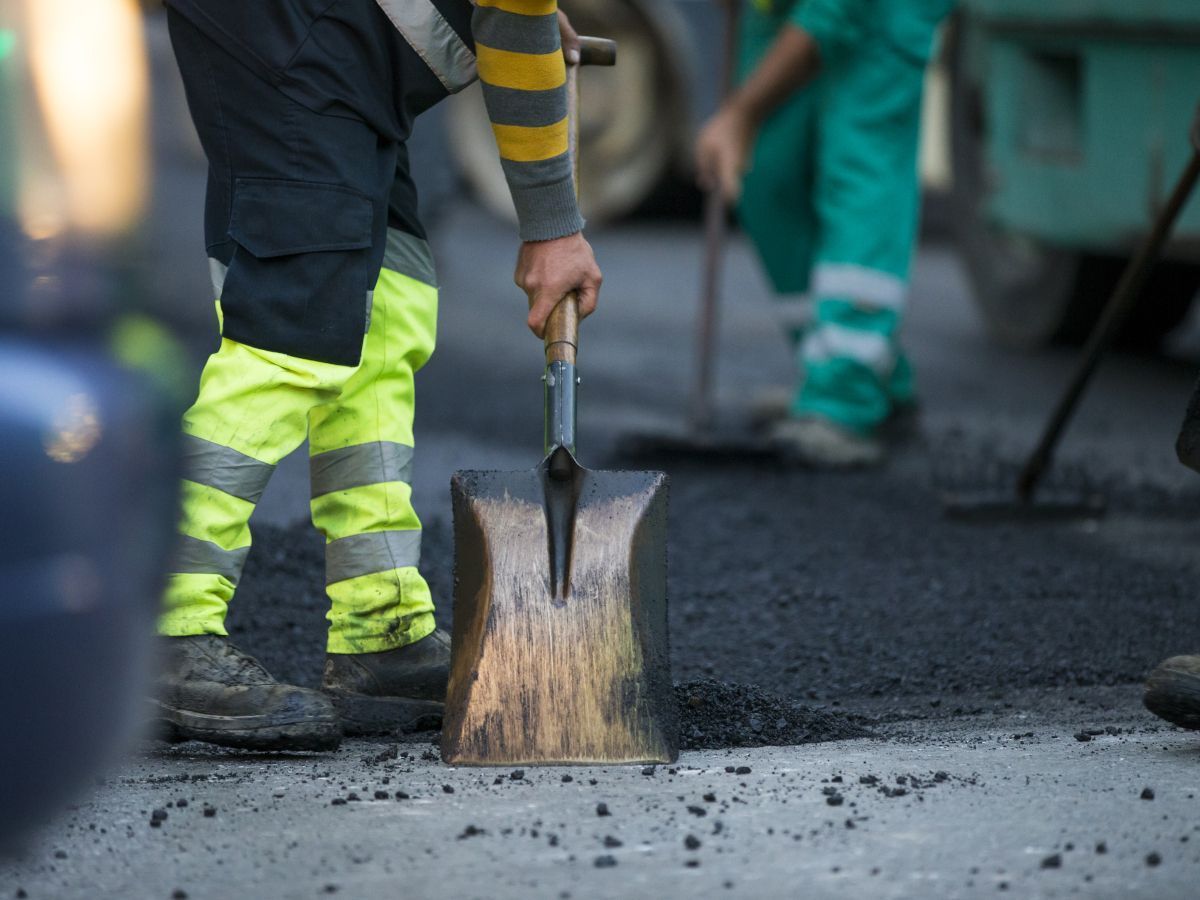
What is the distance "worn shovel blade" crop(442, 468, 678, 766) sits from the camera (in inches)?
91.1

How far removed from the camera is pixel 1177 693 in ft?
7.72

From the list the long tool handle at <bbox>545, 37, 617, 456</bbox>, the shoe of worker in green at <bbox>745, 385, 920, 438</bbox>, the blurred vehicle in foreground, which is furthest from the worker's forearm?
the blurred vehicle in foreground

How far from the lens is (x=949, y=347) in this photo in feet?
21.2

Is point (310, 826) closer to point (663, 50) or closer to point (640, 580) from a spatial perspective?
point (640, 580)

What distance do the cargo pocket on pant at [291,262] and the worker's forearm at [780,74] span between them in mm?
2418

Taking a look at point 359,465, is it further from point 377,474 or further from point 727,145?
point 727,145

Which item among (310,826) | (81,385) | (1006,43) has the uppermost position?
(1006,43)

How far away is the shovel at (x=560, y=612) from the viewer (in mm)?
2316

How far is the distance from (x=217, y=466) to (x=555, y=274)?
1.82 feet

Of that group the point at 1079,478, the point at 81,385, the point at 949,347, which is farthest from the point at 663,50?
the point at 81,385

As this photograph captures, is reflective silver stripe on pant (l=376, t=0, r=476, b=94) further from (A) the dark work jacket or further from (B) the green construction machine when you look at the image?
(B) the green construction machine

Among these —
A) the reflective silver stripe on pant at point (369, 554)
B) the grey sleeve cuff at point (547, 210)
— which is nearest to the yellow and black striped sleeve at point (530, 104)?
the grey sleeve cuff at point (547, 210)

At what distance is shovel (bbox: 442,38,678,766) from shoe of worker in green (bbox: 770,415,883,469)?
2121 mm

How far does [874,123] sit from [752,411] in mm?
1029
